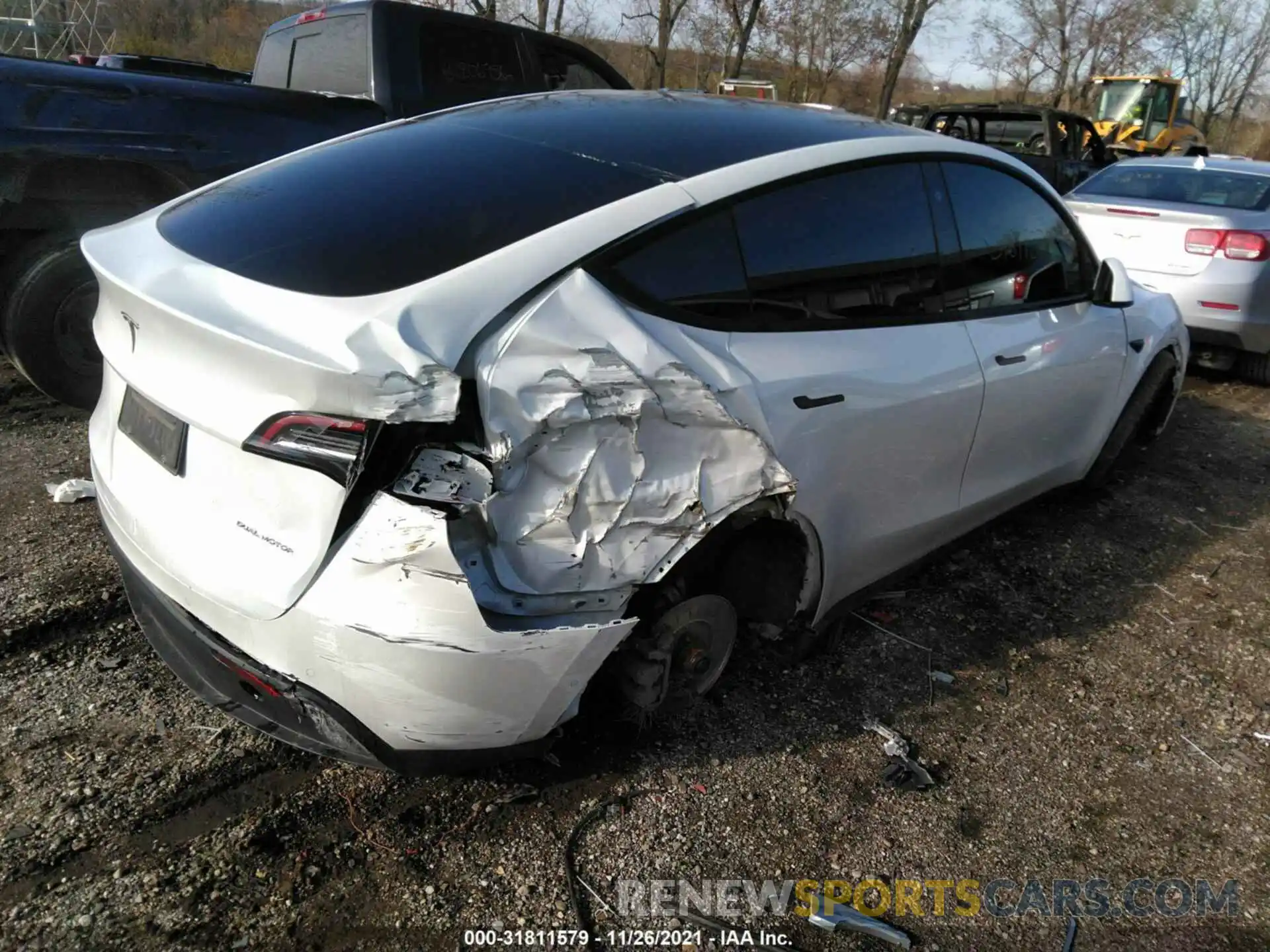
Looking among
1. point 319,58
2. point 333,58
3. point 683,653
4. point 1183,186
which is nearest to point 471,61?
point 333,58

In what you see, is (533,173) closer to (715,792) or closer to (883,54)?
(715,792)

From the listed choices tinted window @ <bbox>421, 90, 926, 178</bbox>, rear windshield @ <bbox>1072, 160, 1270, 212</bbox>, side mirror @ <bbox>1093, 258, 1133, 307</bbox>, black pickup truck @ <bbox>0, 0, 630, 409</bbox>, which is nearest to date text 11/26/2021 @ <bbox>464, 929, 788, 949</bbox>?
tinted window @ <bbox>421, 90, 926, 178</bbox>

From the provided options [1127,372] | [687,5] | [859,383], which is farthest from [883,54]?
[859,383]

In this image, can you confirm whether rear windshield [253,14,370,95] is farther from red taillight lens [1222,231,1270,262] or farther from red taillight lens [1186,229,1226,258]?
red taillight lens [1222,231,1270,262]

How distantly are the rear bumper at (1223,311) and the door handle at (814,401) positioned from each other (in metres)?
5.12

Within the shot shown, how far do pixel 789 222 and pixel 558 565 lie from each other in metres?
1.22

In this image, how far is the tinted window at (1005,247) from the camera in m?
3.18

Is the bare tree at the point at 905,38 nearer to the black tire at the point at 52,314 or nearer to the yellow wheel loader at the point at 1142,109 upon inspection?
the yellow wheel loader at the point at 1142,109

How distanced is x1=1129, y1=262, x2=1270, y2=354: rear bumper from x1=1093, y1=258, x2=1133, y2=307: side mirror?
3143mm

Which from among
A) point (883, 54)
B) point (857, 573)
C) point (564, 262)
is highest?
point (883, 54)

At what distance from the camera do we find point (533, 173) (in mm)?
2451

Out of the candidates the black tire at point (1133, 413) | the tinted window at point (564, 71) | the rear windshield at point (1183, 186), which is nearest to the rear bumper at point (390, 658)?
the black tire at point (1133, 413)

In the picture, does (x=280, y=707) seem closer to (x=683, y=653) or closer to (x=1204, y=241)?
(x=683, y=653)

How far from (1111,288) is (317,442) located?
10.9ft
